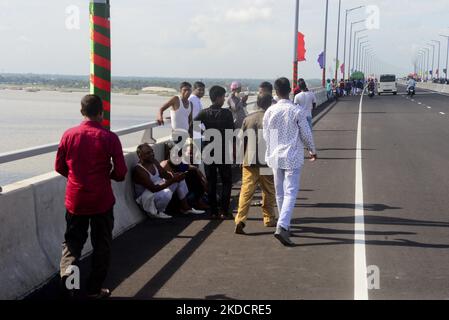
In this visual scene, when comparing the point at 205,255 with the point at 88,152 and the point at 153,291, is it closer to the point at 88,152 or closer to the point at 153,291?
the point at 153,291

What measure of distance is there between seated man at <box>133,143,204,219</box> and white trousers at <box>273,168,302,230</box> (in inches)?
68.8

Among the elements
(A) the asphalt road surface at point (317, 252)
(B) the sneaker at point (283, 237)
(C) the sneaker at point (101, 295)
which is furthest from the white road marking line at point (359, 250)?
(C) the sneaker at point (101, 295)

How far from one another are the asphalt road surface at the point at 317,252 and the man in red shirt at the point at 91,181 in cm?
36

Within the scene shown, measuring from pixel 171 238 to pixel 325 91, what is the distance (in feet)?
150

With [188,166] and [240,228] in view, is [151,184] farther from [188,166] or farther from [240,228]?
[240,228]

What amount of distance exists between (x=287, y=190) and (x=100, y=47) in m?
2.86

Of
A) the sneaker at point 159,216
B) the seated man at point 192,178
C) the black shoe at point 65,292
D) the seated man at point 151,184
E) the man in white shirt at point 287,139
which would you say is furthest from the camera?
the seated man at point 192,178

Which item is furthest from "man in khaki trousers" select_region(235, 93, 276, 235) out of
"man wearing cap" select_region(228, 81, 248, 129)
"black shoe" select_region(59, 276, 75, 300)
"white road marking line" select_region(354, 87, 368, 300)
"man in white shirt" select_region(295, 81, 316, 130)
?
"man in white shirt" select_region(295, 81, 316, 130)

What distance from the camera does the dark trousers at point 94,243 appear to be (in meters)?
6.00

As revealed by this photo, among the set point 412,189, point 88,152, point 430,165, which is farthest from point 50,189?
point 430,165

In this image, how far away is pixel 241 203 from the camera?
8867mm

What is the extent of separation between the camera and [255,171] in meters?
9.09

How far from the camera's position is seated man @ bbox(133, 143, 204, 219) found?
952cm

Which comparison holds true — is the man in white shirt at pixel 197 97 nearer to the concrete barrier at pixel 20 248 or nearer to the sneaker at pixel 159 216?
the sneaker at pixel 159 216
